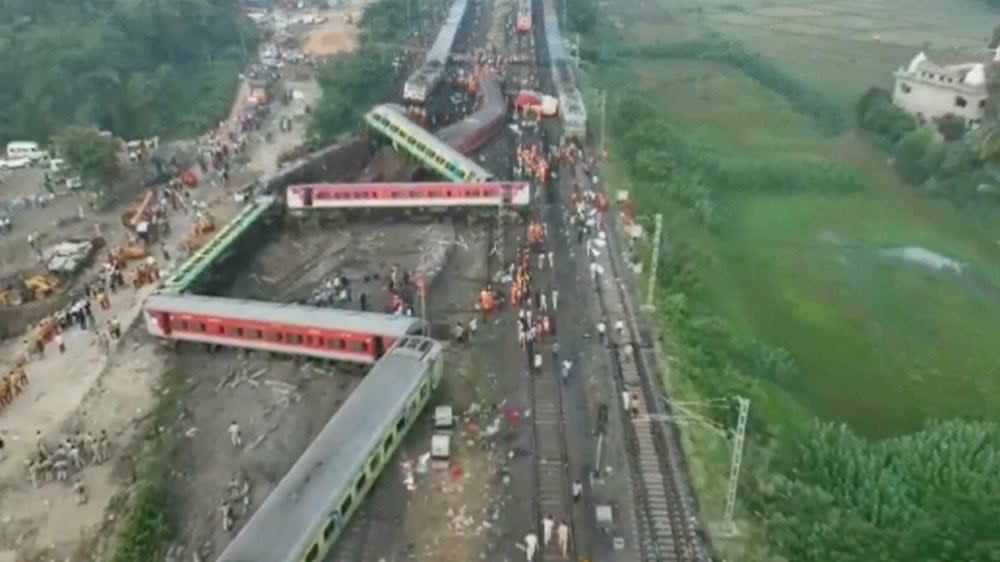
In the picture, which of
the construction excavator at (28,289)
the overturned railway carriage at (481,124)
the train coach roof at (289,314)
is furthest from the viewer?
the overturned railway carriage at (481,124)

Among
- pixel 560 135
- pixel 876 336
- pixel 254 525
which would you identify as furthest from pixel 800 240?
pixel 254 525

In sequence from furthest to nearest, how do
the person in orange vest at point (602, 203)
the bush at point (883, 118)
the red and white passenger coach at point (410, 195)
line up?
the bush at point (883, 118), the person in orange vest at point (602, 203), the red and white passenger coach at point (410, 195)

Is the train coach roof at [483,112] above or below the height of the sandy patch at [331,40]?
below

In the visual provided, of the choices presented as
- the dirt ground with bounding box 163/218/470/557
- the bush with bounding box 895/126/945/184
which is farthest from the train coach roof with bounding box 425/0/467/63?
the bush with bounding box 895/126/945/184

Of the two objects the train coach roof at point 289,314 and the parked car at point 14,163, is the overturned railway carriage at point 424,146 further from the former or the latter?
the parked car at point 14,163

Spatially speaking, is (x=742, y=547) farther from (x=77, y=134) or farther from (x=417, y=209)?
(x=77, y=134)

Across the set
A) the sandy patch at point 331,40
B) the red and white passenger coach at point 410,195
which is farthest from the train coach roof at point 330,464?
the sandy patch at point 331,40

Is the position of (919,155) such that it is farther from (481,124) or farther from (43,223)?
(43,223)
